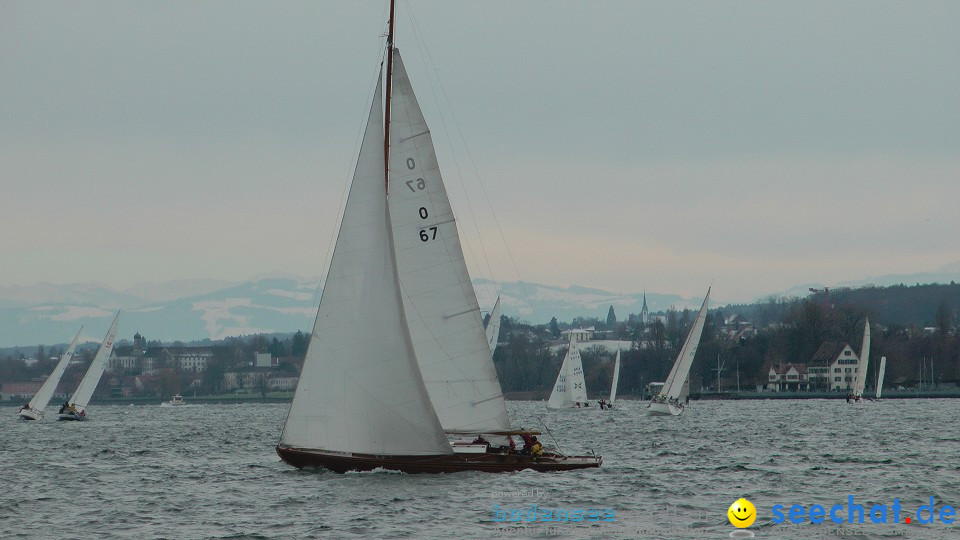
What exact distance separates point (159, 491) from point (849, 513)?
17271 millimetres

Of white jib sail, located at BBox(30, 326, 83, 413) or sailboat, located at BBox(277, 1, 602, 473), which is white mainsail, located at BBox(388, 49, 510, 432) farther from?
white jib sail, located at BBox(30, 326, 83, 413)

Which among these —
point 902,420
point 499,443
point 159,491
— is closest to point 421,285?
point 499,443

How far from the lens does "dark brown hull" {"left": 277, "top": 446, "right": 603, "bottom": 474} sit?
3447 cm

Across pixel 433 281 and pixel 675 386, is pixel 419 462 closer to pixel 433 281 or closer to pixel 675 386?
pixel 433 281

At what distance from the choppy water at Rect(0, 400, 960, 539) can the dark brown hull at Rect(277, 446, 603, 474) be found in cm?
26

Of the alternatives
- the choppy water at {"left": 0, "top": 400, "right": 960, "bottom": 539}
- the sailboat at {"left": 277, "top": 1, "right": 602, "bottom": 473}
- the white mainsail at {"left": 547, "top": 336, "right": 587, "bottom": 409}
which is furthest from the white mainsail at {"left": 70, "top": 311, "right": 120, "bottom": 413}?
the sailboat at {"left": 277, "top": 1, "right": 602, "bottom": 473}

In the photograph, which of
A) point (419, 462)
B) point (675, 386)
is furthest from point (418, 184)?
point (675, 386)

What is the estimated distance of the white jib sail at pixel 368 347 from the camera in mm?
34125

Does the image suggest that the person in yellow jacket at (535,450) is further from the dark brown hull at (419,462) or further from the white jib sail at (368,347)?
the white jib sail at (368,347)

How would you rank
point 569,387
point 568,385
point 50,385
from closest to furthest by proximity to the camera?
point 50,385 → point 568,385 → point 569,387

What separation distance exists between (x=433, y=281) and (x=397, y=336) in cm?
196

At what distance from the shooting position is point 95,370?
9488 centimetres

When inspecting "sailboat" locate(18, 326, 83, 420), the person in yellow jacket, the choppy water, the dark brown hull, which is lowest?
the choppy water

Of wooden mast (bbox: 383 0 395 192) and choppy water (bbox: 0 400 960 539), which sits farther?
wooden mast (bbox: 383 0 395 192)
